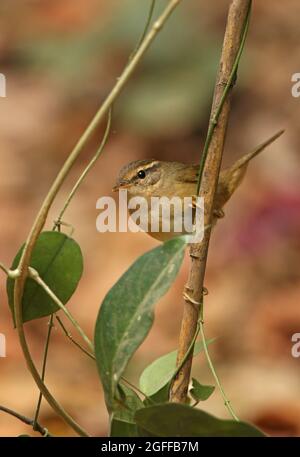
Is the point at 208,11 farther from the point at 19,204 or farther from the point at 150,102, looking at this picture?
the point at 19,204

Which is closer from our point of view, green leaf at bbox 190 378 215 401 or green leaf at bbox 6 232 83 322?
green leaf at bbox 6 232 83 322

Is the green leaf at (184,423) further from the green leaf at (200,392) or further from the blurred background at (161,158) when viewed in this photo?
the blurred background at (161,158)

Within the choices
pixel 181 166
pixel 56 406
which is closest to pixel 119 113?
pixel 181 166

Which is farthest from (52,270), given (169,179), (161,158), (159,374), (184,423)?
(161,158)

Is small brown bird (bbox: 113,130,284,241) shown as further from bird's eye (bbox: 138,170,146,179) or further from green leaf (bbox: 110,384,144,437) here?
green leaf (bbox: 110,384,144,437)

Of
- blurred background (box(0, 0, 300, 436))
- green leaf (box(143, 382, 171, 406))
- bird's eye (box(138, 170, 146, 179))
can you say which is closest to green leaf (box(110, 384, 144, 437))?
green leaf (box(143, 382, 171, 406))
